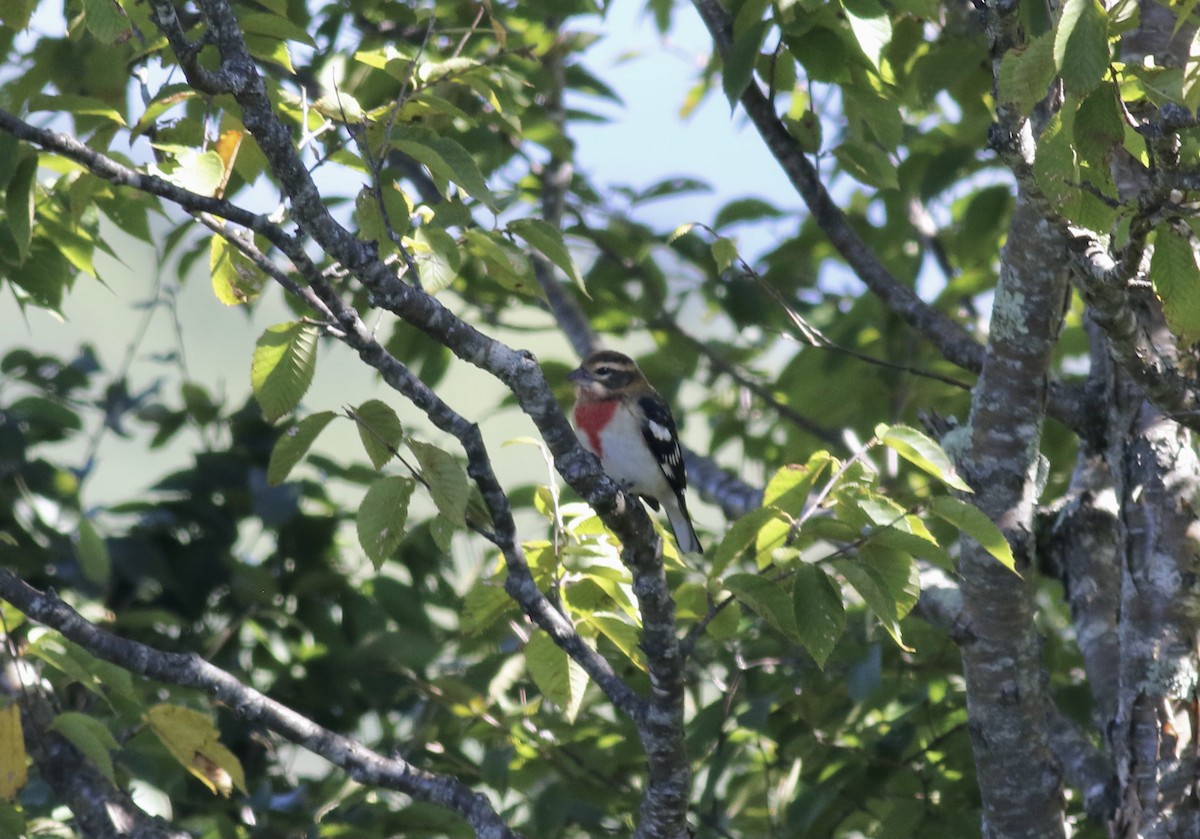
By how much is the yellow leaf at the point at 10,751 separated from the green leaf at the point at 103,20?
2.14 metres

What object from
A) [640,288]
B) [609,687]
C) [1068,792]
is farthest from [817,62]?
[1068,792]

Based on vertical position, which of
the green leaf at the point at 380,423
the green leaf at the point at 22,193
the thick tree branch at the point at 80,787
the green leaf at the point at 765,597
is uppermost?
the green leaf at the point at 22,193

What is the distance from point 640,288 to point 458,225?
3.31 m

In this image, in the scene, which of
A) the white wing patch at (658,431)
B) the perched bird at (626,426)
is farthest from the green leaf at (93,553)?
the white wing patch at (658,431)

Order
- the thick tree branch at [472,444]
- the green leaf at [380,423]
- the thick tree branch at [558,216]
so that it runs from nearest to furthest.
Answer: the thick tree branch at [472,444]
the green leaf at [380,423]
the thick tree branch at [558,216]

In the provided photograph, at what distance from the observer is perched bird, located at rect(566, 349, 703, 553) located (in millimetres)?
6848

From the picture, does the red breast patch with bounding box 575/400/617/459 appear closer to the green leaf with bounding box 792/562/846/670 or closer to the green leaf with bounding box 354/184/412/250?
the green leaf with bounding box 354/184/412/250

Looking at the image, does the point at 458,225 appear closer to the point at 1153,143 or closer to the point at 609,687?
the point at 609,687

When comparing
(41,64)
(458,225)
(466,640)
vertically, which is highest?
(41,64)

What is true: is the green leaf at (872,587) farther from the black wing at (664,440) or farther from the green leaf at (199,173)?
the black wing at (664,440)

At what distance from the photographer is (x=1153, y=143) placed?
2641mm

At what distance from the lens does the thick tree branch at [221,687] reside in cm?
374

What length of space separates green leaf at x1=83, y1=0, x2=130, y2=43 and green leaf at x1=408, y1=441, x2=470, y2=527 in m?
1.36

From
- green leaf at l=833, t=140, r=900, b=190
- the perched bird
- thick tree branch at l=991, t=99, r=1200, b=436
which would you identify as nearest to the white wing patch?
the perched bird
